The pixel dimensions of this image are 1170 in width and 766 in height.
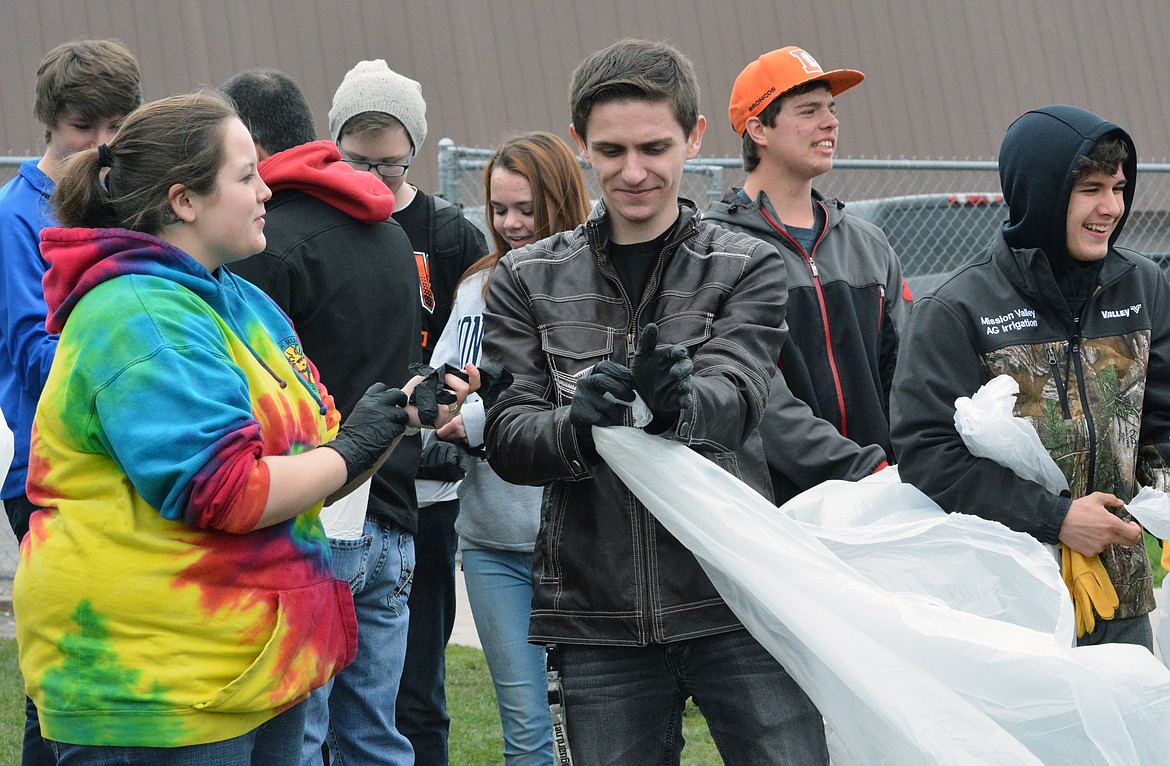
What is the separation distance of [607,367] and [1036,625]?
1152 millimetres

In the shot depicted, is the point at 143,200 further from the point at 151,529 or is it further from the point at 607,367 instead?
the point at 607,367

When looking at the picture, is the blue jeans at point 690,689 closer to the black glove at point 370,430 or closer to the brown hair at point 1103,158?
the black glove at point 370,430

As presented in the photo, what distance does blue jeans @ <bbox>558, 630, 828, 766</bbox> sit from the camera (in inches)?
100

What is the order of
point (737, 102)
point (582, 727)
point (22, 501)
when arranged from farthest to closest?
point (737, 102), point (22, 501), point (582, 727)

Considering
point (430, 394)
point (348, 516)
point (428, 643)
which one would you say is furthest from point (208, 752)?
point (428, 643)

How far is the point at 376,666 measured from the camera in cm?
334

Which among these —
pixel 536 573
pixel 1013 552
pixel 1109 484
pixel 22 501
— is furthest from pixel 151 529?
pixel 1109 484

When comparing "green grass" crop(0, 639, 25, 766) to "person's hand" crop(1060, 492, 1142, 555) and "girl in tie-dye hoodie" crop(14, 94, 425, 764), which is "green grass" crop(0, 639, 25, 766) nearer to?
"girl in tie-dye hoodie" crop(14, 94, 425, 764)

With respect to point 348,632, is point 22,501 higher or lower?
higher

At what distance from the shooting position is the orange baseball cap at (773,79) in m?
3.83

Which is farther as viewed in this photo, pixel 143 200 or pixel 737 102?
pixel 737 102

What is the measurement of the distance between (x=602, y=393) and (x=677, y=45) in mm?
10226

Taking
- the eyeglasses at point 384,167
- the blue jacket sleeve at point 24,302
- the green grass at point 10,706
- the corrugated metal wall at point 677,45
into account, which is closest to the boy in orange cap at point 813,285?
the eyeglasses at point 384,167

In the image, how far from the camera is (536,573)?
2672 millimetres
